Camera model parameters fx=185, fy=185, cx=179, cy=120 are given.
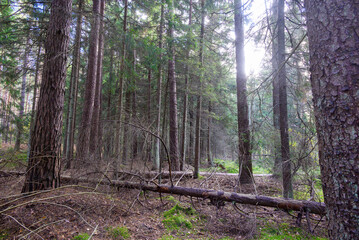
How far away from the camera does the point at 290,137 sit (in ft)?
18.7

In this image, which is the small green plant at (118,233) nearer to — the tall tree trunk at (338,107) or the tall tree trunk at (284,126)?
the tall tree trunk at (338,107)

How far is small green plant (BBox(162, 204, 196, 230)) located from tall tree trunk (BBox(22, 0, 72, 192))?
272cm

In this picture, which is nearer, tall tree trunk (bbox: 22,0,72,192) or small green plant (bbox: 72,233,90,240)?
small green plant (bbox: 72,233,90,240)

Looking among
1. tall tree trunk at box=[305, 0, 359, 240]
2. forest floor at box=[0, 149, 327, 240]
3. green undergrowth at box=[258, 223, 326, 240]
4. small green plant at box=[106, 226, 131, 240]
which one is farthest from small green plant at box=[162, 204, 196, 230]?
tall tree trunk at box=[305, 0, 359, 240]

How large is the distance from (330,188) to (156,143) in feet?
32.7

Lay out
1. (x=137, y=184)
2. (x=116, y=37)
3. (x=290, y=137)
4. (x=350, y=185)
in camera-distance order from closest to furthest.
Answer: (x=350, y=185) → (x=137, y=184) → (x=290, y=137) → (x=116, y=37)

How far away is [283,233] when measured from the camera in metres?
3.82

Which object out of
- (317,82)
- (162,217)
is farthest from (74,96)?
(317,82)

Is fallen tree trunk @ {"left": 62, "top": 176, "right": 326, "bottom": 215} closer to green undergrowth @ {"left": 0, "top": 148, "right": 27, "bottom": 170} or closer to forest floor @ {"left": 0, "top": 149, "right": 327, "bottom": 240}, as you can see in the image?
forest floor @ {"left": 0, "top": 149, "right": 327, "bottom": 240}

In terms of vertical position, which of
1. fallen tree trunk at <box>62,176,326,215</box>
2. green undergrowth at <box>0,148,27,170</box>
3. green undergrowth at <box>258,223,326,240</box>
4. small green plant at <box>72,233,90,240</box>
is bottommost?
A: green undergrowth at <box>258,223,326,240</box>

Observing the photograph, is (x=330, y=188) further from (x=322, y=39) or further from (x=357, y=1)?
(x=357, y=1)

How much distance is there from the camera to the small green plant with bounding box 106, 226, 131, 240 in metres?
3.31

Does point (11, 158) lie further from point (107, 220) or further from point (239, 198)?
point (239, 198)

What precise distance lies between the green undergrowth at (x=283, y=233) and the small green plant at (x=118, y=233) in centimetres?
261
